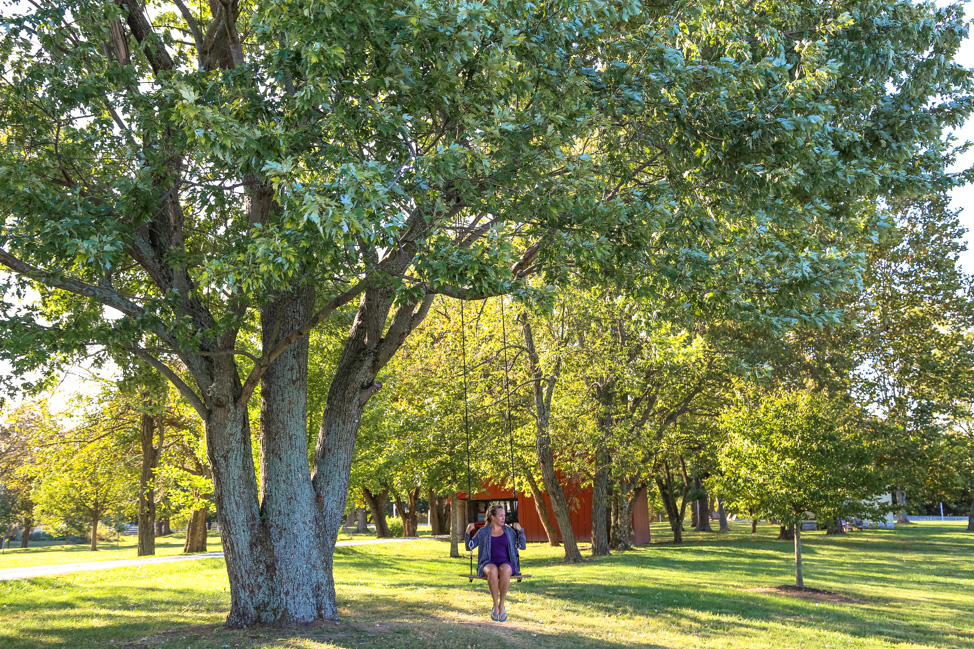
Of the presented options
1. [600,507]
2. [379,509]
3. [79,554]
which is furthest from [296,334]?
[379,509]

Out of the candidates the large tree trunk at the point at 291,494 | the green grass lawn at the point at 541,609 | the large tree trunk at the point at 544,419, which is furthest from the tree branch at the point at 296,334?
the large tree trunk at the point at 544,419

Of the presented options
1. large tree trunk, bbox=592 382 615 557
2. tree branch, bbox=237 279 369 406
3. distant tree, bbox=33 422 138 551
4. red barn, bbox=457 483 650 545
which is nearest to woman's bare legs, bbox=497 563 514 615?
tree branch, bbox=237 279 369 406

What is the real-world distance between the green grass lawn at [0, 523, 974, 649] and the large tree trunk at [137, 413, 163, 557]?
529 centimetres

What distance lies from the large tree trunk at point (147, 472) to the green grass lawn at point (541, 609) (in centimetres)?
529

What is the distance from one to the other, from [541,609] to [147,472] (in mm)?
17280

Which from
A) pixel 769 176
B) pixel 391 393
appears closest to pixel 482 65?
pixel 769 176

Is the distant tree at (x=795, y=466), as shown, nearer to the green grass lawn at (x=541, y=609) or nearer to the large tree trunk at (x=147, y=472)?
the green grass lawn at (x=541, y=609)

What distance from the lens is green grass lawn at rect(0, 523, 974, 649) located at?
946 centimetres

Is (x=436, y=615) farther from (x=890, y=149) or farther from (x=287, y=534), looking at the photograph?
(x=890, y=149)

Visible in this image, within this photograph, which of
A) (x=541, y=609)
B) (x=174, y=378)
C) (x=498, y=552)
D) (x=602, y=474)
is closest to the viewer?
(x=174, y=378)

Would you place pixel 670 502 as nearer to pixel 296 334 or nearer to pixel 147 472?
pixel 147 472

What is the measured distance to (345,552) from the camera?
25.9 meters

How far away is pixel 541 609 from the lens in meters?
12.2

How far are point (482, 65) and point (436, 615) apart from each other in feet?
27.6
